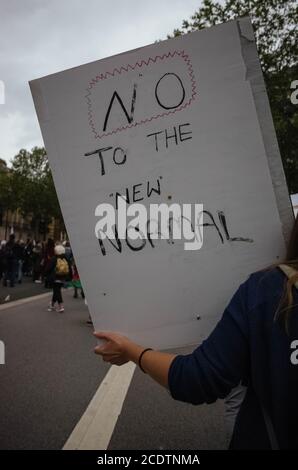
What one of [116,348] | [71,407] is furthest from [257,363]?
[71,407]

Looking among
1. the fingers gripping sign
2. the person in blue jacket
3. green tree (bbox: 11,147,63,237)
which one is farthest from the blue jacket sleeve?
green tree (bbox: 11,147,63,237)

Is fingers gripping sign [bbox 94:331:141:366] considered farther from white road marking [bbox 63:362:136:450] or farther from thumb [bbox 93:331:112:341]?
white road marking [bbox 63:362:136:450]

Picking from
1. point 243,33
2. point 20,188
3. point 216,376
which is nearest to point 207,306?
point 216,376

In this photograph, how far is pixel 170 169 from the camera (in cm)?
142

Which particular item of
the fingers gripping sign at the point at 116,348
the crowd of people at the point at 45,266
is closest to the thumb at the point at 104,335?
the fingers gripping sign at the point at 116,348

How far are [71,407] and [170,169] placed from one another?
3.14 m

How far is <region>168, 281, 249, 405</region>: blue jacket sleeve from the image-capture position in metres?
1.08

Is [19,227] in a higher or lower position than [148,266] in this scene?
higher

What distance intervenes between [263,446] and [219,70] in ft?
3.63

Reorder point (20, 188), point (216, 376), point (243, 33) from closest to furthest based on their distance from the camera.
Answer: point (216, 376) < point (243, 33) < point (20, 188)

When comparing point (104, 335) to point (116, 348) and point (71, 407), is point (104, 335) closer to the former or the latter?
point (116, 348)

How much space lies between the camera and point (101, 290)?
1445 millimetres
